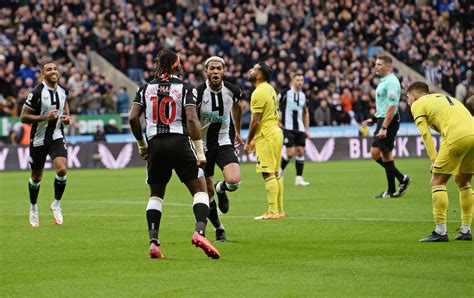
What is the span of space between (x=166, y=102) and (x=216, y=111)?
188 centimetres

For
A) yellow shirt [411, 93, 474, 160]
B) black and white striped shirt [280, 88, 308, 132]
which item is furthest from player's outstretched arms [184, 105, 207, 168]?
black and white striped shirt [280, 88, 308, 132]

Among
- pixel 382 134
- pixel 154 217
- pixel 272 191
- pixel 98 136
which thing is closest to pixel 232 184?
pixel 154 217

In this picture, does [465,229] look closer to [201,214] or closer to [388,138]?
[201,214]

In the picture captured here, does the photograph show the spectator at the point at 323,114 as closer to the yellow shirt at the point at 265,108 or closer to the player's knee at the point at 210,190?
the yellow shirt at the point at 265,108

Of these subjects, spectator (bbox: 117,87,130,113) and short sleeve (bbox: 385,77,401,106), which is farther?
spectator (bbox: 117,87,130,113)

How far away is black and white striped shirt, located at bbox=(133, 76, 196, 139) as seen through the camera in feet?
34.1

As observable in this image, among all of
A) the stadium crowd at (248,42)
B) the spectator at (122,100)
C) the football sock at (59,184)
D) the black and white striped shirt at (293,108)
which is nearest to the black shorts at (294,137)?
the black and white striped shirt at (293,108)

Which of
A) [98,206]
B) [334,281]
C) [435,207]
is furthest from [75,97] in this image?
[334,281]

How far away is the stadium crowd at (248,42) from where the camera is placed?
34969 millimetres

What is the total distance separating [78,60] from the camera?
35.5m

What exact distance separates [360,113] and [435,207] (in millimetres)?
25993

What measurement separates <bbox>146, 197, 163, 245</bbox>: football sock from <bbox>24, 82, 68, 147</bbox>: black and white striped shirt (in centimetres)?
478

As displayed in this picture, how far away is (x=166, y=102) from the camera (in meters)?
10.4

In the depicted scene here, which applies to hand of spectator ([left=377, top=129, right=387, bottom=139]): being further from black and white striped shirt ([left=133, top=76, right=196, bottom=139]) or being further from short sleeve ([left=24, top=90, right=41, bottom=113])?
black and white striped shirt ([left=133, top=76, right=196, bottom=139])
